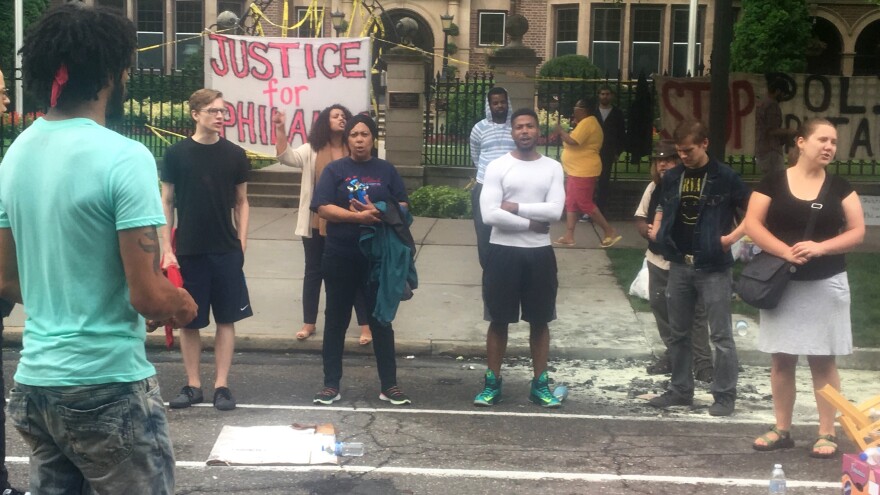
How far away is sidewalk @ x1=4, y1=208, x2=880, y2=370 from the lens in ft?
28.3

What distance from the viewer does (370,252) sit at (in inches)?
276

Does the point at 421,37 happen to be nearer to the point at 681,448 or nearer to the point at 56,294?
the point at 681,448

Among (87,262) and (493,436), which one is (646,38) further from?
(87,262)

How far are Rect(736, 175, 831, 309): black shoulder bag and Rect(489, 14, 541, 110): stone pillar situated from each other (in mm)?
10004

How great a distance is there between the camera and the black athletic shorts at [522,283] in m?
7.01

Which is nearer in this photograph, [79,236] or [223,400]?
[79,236]

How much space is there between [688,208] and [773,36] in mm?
22874

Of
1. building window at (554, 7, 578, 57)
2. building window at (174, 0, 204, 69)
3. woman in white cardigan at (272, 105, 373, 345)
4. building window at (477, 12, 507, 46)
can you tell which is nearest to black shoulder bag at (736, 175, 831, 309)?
woman in white cardigan at (272, 105, 373, 345)

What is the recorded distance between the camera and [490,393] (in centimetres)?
717

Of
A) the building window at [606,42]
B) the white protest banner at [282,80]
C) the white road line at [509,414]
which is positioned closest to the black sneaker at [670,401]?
the white road line at [509,414]

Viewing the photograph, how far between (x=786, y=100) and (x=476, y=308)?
6570mm

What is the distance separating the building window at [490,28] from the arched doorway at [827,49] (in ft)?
31.0

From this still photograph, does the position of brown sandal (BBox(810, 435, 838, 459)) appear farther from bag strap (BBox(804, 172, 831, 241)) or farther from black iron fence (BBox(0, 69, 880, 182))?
black iron fence (BBox(0, 69, 880, 182))

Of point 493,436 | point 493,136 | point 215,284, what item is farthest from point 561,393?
point 493,136
